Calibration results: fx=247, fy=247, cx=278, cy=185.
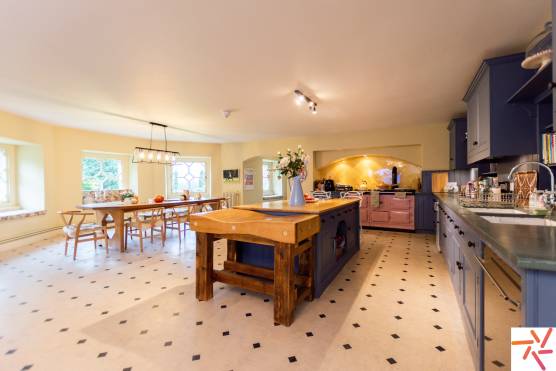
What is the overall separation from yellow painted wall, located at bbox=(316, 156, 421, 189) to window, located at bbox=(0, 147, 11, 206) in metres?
7.07

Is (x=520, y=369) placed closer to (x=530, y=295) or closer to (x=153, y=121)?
(x=530, y=295)

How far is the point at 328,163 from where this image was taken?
698 centimetres

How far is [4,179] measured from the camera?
16.6 ft

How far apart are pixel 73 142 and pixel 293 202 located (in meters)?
5.82

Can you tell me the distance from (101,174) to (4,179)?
1.79 metres

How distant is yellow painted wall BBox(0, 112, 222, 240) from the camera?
4.62 m

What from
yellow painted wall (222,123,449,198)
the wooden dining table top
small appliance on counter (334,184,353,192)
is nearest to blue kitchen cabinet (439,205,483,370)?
yellow painted wall (222,123,449,198)

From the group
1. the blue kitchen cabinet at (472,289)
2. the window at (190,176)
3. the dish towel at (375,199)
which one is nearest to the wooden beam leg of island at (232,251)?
the blue kitchen cabinet at (472,289)

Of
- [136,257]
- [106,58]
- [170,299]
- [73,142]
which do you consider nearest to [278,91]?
[106,58]

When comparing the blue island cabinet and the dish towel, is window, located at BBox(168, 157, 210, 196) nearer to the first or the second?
the dish towel

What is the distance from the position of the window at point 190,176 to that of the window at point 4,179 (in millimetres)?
3431

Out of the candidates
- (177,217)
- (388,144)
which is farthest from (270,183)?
(177,217)

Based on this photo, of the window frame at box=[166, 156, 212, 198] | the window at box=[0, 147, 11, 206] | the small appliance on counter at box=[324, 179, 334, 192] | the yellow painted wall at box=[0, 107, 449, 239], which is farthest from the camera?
the window frame at box=[166, 156, 212, 198]

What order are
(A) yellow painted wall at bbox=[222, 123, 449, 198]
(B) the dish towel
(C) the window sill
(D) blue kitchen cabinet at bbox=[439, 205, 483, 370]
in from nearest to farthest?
(D) blue kitchen cabinet at bbox=[439, 205, 483, 370], (C) the window sill, (A) yellow painted wall at bbox=[222, 123, 449, 198], (B) the dish towel
